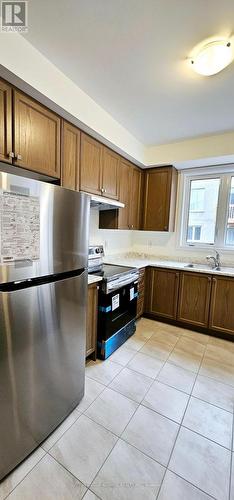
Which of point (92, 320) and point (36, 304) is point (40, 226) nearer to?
point (36, 304)

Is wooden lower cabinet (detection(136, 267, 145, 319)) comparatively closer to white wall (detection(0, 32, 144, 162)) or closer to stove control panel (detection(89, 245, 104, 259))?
stove control panel (detection(89, 245, 104, 259))

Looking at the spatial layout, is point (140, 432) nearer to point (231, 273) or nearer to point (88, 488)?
point (88, 488)

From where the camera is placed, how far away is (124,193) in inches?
116

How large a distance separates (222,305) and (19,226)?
258 cm

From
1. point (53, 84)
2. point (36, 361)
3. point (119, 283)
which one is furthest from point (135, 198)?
point (36, 361)

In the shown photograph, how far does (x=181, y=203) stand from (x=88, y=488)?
10.8ft

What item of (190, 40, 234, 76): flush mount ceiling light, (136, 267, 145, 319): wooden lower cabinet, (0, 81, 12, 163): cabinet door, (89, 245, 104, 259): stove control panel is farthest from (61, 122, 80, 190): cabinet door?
(136, 267, 145, 319): wooden lower cabinet

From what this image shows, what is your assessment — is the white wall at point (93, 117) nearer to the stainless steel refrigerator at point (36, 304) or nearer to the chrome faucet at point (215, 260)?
the stainless steel refrigerator at point (36, 304)

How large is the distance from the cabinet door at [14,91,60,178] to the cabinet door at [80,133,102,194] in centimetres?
35

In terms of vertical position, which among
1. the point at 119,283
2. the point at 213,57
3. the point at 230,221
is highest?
the point at 213,57

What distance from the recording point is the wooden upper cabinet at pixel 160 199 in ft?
10.6

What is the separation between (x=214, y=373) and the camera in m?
2.12

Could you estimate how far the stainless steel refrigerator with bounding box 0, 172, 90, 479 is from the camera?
107 cm

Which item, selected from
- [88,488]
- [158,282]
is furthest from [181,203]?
[88,488]
